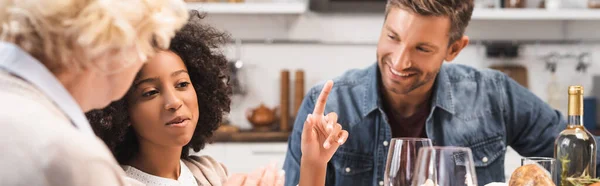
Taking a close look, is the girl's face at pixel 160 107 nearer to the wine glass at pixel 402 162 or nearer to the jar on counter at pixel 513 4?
the wine glass at pixel 402 162

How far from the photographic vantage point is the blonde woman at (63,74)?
0.73m

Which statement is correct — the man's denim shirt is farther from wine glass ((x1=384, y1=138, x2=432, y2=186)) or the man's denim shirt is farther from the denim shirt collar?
wine glass ((x1=384, y1=138, x2=432, y2=186))

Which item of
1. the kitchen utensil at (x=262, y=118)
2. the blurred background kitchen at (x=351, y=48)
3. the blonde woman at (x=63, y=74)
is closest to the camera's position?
the blonde woman at (x=63, y=74)

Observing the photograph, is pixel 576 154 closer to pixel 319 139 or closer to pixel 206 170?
pixel 319 139

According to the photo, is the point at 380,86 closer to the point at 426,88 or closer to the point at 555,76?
the point at 426,88

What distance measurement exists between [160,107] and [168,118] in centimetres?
3

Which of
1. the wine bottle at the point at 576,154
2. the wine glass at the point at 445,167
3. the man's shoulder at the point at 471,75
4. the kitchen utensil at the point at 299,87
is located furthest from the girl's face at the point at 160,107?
the kitchen utensil at the point at 299,87

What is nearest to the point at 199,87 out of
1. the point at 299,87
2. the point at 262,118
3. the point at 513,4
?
the point at 262,118

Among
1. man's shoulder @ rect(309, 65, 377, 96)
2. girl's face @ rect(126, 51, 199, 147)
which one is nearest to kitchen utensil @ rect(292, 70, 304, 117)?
man's shoulder @ rect(309, 65, 377, 96)

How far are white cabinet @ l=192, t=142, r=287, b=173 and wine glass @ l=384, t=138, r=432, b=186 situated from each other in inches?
102

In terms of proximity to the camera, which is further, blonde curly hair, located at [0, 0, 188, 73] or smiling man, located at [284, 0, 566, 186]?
smiling man, located at [284, 0, 566, 186]

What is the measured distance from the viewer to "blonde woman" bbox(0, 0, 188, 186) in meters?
0.73

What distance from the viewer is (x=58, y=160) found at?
73cm

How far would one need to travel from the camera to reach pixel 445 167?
1.02 meters
